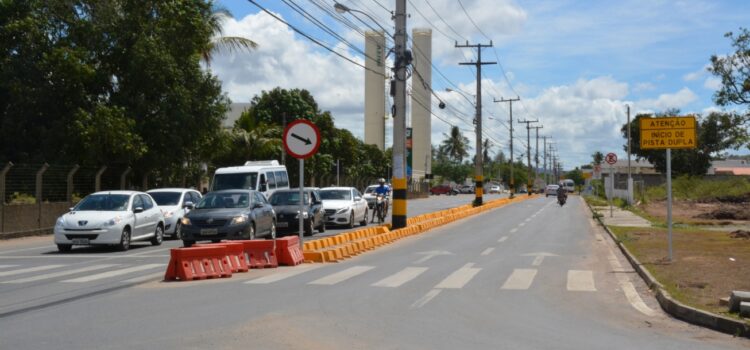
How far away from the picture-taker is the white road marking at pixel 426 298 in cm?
1051

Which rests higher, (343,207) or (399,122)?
(399,122)

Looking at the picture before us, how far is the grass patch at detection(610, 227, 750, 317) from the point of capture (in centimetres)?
1147

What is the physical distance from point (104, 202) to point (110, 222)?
49.8 inches

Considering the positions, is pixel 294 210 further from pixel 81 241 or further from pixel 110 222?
pixel 81 241

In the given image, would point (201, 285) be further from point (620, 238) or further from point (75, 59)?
point (75, 59)

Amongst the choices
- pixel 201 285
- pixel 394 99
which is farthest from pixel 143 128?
pixel 201 285

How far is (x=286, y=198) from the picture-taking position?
989 inches

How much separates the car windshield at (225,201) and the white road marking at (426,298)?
30.1 ft

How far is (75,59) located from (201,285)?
773 inches

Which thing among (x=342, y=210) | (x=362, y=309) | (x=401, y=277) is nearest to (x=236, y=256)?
(x=401, y=277)

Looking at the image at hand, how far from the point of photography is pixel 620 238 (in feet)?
74.3

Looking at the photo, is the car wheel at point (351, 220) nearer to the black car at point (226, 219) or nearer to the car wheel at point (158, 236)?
the black car at point (226, 219)

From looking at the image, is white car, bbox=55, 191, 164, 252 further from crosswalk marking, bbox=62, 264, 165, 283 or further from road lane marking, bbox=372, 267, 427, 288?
road lane marking, bbox=372, 267, 427, 288

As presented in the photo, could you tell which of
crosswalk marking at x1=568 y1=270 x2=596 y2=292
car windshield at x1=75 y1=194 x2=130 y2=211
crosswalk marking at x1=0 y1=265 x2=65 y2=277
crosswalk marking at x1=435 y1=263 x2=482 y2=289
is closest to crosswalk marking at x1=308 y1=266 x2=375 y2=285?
crosswalk marking at x1=435 y1=263 x2=482 y2=289
